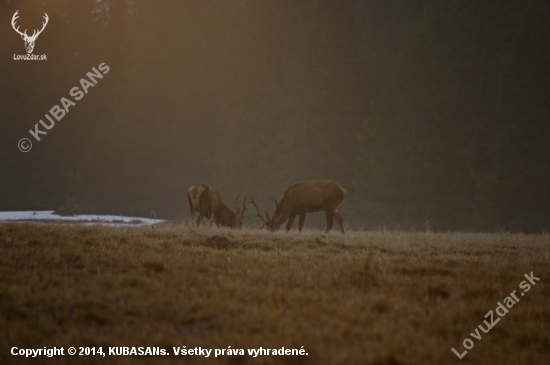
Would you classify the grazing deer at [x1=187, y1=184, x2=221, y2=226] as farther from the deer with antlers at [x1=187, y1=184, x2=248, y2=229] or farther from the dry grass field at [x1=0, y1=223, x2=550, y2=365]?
the dry grass field at [x1=0, y1=223, x2=550, y2=365]

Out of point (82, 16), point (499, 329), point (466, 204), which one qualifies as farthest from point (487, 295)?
point (82, 16)

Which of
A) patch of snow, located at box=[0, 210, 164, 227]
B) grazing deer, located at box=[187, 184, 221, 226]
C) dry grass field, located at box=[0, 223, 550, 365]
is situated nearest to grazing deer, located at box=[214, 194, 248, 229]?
grazing deer, located at box=[187, 184, 221, 226]

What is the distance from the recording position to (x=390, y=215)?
3169cm

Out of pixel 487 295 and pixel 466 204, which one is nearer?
pixel 487 295

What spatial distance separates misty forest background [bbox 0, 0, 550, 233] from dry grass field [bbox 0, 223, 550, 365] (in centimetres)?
945

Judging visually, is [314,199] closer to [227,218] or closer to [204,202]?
[204,202]

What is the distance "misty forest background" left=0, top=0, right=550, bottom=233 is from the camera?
27062mm

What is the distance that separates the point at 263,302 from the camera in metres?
5.05

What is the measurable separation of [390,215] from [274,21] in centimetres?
2311

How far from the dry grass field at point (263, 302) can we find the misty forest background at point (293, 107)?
945cm

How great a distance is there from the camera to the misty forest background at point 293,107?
27.1 meters

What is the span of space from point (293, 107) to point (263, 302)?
34680 millimetres

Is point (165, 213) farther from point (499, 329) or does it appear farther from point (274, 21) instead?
point (499, 329)

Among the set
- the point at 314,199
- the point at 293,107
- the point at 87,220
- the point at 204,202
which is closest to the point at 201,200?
the point at 204,202
